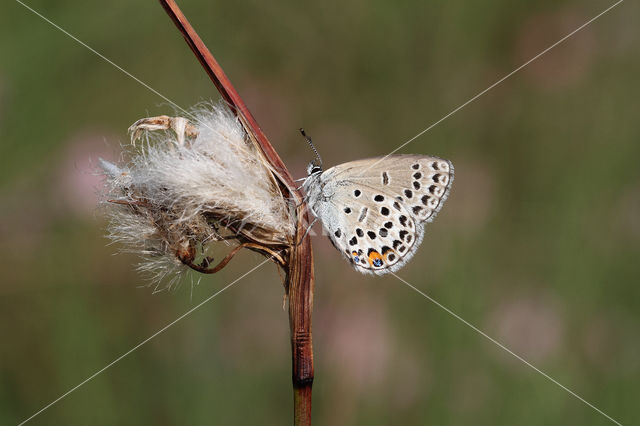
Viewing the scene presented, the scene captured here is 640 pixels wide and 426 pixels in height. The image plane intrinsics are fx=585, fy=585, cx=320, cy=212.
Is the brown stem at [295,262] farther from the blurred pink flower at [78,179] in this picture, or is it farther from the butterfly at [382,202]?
the blurred pink flower at [78,179]

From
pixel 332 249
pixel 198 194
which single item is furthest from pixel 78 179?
pixel 198 194

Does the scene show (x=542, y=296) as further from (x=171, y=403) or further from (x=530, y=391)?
(x=171, y=403)

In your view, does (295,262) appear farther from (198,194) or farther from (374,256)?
(374,256)

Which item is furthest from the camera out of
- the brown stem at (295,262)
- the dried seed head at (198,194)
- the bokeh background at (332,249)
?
the bokeh background at (332,249)

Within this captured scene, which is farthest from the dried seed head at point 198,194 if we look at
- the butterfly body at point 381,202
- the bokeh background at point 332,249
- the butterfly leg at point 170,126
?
the bokeh background at point 332,249

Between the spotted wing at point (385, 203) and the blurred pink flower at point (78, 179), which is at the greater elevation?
the blurred pink flower at point (78, 179)

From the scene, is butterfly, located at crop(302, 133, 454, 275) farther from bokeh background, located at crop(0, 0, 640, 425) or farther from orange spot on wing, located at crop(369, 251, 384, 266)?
bokeh background, located at crop(0, 0, 640, 425)
